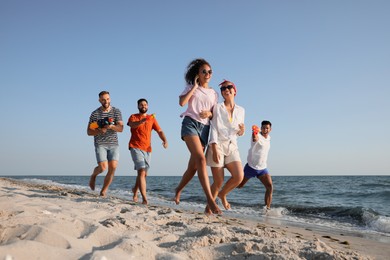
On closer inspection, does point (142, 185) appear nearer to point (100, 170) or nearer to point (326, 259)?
point (100, 170)

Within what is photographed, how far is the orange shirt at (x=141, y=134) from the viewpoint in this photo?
600 centimetres

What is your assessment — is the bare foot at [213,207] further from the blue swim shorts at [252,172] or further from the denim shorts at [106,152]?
the blue swim shorts at [252,172]

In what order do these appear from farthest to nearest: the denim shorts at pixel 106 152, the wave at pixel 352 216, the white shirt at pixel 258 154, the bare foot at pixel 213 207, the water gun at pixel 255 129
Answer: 1. the white shirt at pixel 258 154
2. the water gun at pixel 255 129
3. the denim shorts at pixel 106 152
4. the wave at pixel 352 216
5. the bare foot at pixel 213 207

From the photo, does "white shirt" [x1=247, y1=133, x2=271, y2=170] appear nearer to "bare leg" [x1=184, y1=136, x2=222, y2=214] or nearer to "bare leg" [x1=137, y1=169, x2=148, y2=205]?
"bare leg" [x1=137, y1=169, x2=148, y2=205]

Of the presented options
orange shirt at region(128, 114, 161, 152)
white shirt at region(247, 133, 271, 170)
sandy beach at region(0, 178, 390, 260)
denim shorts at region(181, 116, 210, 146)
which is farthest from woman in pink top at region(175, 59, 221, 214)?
white shirt at region(247, 133, 271, 170)

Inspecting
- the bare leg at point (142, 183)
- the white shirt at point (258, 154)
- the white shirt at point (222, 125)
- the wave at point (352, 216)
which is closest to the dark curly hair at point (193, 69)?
the white shirt at point (222, 125)

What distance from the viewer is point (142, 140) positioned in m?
6.00

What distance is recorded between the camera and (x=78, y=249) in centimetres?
182

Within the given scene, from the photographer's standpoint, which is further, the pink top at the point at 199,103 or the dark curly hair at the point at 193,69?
the dark curly hair at the point at 193,69

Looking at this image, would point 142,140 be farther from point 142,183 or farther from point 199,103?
point 199,103

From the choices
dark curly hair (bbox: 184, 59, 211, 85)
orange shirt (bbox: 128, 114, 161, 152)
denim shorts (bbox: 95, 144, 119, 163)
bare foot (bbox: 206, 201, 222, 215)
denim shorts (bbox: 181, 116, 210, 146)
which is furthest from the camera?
orange shirt (bbox: 128, 114, 161, 152)

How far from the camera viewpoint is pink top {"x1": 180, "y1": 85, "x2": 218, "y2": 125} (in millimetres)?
4359

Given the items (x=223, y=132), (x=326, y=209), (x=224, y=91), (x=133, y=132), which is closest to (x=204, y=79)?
(x=224, y=91)

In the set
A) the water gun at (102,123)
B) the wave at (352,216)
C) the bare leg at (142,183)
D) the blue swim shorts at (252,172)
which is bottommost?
the wave at (352,216)
